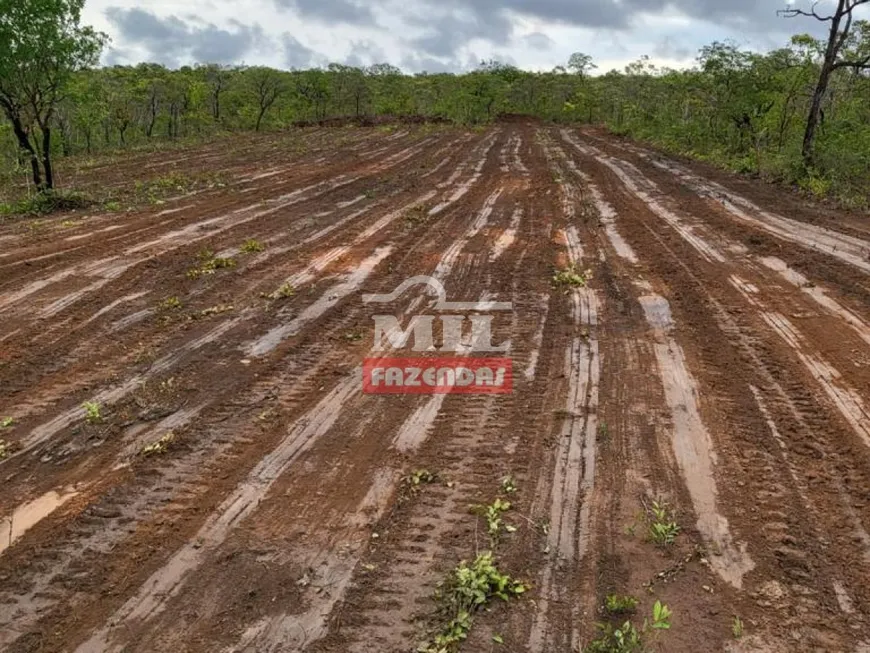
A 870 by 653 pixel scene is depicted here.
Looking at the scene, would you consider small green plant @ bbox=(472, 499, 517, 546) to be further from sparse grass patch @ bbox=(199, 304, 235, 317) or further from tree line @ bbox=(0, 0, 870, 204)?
tree line @ bbox=(0, 0, 870, 204)

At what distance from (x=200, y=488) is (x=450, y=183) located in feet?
46.4

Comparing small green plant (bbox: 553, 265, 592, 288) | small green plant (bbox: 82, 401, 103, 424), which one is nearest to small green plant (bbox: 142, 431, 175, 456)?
small green plant (bbox: 82, 401, 103, 424)

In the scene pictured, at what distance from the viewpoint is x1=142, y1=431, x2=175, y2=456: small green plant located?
4684 millimetres

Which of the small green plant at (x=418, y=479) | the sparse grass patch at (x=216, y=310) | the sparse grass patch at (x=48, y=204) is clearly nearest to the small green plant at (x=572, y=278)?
the sparse grass patch at (x=216, y=310)

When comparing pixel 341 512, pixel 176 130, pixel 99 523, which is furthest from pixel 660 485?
pixel 176 130

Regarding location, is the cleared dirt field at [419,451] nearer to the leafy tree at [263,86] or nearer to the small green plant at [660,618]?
the small green plant at [660,618]

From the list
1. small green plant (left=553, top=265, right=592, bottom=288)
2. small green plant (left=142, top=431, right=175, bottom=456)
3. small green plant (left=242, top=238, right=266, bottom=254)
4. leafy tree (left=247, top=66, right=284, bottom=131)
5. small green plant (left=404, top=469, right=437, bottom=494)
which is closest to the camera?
small green plant (left=404, top=469, right=437, bottom=494)

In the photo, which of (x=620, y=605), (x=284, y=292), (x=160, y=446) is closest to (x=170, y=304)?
(x=284, y=292)

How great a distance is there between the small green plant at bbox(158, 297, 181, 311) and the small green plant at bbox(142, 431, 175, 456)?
10.4ft

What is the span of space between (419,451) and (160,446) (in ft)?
6.59

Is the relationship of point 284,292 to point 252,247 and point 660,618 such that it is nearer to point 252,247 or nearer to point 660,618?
point 252,247

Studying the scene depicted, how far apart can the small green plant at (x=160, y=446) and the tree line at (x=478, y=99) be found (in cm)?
1327

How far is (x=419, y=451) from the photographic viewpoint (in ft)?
15.5

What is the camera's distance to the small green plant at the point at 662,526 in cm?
371
